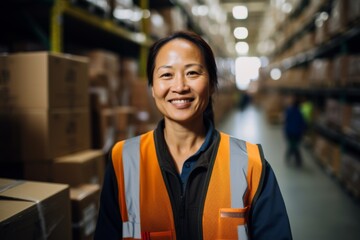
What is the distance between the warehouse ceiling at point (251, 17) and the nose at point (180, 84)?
20836mm

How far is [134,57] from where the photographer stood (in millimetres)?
8188

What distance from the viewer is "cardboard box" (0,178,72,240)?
1.42m

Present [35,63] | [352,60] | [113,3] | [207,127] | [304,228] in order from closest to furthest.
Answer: [207,127]
[35,63]
[304,228]
[113,3]
[352,60]

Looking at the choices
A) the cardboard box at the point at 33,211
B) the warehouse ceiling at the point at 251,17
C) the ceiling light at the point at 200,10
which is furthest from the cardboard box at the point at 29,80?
the warehouse ceiling at the point at 251,17

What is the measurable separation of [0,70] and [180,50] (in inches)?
65.9

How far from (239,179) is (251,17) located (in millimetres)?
26410

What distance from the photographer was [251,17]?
2608 centimetres

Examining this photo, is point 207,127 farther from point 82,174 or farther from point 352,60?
point 352,60

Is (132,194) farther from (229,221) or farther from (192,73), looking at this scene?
(192,73)

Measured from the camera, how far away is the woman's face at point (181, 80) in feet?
4.83

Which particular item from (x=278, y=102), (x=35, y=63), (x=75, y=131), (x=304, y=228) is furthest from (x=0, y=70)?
(x=278, y=102)

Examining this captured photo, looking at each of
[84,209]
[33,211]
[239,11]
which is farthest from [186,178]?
[239,11]

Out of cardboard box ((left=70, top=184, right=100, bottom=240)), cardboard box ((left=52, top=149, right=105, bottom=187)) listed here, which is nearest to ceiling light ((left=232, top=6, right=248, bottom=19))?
cardboard box ((left=52, top=149, right=105, bottom=187))

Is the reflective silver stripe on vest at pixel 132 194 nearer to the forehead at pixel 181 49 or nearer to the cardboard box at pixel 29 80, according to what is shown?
the forehead at pixel 181 49
